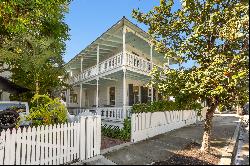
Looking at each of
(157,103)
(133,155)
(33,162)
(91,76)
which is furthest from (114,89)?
(33,162)

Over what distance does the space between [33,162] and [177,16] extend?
7.68m

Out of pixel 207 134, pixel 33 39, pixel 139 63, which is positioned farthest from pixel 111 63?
pixel 207 134

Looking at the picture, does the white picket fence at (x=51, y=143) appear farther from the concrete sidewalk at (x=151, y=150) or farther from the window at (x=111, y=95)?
the window at (x=111, y=95)

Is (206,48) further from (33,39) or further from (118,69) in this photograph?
(33,39)

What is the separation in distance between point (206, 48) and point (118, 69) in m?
8.38

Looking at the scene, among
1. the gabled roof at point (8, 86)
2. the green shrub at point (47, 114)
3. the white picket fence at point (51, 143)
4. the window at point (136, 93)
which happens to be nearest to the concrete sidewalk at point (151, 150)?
the white picket fence at point (51, 143)

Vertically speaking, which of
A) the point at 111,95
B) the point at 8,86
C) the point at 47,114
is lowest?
the point at 47,114

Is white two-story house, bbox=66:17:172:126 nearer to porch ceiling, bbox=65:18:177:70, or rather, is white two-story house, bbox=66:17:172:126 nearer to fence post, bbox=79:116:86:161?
porch ceiling, bbox=65:18:177:70

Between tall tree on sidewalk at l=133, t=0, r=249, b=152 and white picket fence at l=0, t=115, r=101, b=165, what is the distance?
11.3ft

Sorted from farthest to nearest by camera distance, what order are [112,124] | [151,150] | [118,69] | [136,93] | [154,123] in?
1. [136,93]
2. [118,69]
3. [112,124]
4. [154,123]
5. [151,150]

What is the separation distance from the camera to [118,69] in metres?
17.8

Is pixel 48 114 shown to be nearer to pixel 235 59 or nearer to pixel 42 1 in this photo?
pixel 42 1

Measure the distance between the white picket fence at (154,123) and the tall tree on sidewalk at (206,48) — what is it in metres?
2.49

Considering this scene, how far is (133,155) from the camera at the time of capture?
32.1 ft
